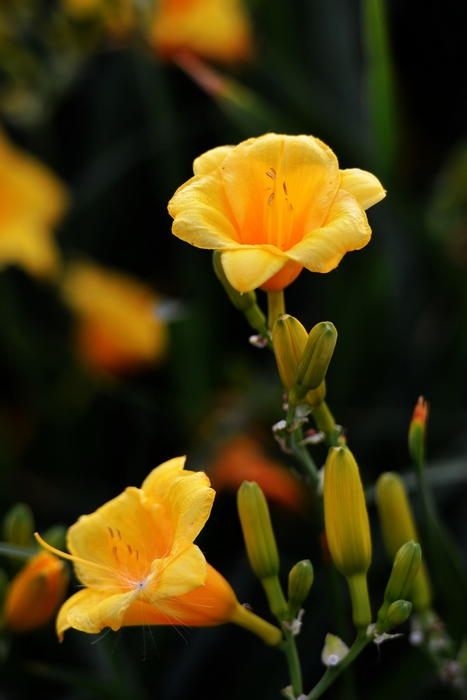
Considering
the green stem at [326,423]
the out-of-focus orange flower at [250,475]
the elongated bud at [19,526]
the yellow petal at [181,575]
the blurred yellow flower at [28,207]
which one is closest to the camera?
the yellow petal at [181,575]

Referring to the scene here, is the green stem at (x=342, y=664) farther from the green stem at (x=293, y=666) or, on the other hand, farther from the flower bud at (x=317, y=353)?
the flower bud at (x=317, y=353)

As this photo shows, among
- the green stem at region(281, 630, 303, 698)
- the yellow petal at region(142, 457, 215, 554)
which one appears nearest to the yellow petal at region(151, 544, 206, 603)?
the yellow petal at region(142, 457, 215, 554)

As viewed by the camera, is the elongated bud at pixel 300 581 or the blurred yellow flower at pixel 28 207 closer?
the elongated bud at pixel 300 581

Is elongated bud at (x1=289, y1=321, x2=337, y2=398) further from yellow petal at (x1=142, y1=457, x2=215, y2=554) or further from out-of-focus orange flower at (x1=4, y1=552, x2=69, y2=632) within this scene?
out-of-focus orange flower at (x1=4, y1=552, x2=69, y2=632)

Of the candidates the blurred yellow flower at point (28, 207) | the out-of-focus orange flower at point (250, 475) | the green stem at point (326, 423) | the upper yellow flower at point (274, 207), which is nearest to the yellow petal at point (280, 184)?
the upper yellow flower at point (274, 207)

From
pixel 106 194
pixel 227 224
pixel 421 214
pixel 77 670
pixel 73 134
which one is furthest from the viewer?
pixel 73 134

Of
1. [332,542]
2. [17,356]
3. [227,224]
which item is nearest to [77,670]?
[17,356]

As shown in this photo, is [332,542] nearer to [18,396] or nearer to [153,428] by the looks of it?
[153,428]

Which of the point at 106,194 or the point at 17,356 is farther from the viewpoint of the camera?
the point at 106,194
